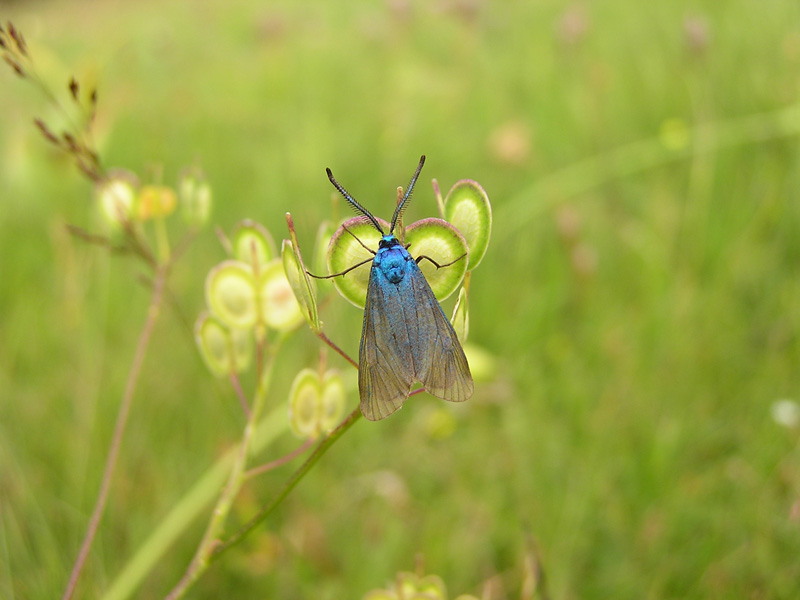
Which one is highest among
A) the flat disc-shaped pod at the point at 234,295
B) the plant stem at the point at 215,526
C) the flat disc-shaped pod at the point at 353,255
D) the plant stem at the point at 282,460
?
the flat disc-shaped pod at the point at 234,295

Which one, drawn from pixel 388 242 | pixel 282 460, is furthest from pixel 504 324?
pixel 282 460

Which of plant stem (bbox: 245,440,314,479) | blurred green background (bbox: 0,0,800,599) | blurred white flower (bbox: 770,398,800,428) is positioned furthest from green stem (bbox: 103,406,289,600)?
blurred white flower (bbox: 770,398,800,428)

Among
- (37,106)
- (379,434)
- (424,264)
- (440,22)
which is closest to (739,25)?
(440,22)

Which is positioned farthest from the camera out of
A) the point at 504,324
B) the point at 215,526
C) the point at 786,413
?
the point at 504,324

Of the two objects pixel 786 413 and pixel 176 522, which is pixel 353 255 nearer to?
pixel 176 522

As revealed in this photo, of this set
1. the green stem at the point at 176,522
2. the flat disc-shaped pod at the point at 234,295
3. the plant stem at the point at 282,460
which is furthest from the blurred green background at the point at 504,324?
the plant stem at the point at 282,460

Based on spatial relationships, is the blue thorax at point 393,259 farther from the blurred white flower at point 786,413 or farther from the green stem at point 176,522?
the blurred white flower at point 786,413
